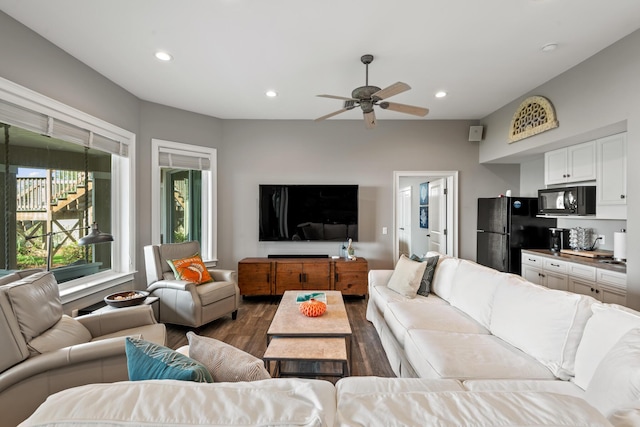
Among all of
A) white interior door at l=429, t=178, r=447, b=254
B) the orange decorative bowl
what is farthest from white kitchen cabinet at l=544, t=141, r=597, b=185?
the orange decorative bowl

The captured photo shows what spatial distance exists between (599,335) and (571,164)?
2705 mm

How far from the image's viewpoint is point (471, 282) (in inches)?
95.7

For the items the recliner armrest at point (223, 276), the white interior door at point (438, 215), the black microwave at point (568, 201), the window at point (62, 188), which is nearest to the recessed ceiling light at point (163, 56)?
the window at point (62, 188)

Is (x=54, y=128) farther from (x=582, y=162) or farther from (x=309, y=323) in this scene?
(x=582, y=162)

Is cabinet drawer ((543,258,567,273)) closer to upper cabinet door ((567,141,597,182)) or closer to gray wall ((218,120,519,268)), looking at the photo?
upper cabinet door ((567,141,597,182))

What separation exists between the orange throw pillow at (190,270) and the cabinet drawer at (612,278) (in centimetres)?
413

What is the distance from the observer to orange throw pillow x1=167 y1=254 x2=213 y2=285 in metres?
3.23

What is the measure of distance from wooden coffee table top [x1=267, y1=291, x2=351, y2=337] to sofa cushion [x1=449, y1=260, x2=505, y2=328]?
1.04 meters

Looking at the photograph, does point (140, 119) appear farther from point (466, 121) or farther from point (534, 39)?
point (466, 121)

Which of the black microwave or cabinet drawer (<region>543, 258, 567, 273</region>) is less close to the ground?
the black microwave

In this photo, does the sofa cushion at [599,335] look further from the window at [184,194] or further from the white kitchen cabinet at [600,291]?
the window at [184,194]

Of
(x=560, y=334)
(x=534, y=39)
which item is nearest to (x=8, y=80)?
(x=560, y=334)

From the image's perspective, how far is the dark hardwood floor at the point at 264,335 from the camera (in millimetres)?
2336

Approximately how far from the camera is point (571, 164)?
3.24 meters
